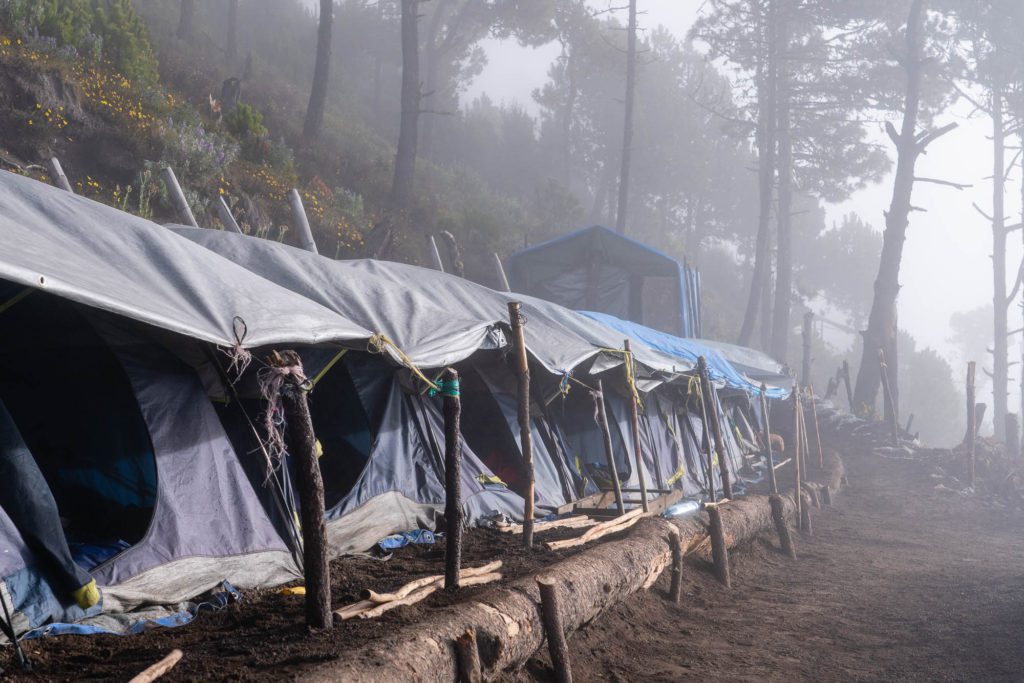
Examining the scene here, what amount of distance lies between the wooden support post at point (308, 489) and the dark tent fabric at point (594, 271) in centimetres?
1675

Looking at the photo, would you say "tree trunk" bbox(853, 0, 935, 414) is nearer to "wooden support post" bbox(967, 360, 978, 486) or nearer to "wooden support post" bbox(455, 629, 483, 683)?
"wooden support post" bbox(967, 360, 978, 486)

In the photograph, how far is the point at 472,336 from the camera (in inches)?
302

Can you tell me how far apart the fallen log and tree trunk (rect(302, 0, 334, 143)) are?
1695 cm

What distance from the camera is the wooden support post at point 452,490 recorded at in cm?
518

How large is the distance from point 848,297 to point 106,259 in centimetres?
5554

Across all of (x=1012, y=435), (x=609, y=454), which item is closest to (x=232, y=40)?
(x=609, y=454)

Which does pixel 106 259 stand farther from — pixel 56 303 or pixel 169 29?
pixel 169 29

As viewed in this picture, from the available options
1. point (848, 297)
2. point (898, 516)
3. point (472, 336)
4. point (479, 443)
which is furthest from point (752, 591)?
point (848, 297)

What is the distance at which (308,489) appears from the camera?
4.17m

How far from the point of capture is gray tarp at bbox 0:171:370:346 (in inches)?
168

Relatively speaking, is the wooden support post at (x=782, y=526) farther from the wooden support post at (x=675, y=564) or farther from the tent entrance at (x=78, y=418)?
the tent entrance at (x=78, y=418)

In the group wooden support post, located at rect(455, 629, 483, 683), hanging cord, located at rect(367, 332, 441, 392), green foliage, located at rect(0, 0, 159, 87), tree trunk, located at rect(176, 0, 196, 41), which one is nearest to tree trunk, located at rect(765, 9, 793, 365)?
tree trunk, located at rect(176, 0, 196, 41)

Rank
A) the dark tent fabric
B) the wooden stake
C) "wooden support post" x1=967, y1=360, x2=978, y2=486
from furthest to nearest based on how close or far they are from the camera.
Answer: the dark tent fabric
"wooden support post" x1=967, y1=360, x2=978, y2=486
the wooden stake

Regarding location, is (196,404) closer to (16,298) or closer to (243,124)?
(16,298)
